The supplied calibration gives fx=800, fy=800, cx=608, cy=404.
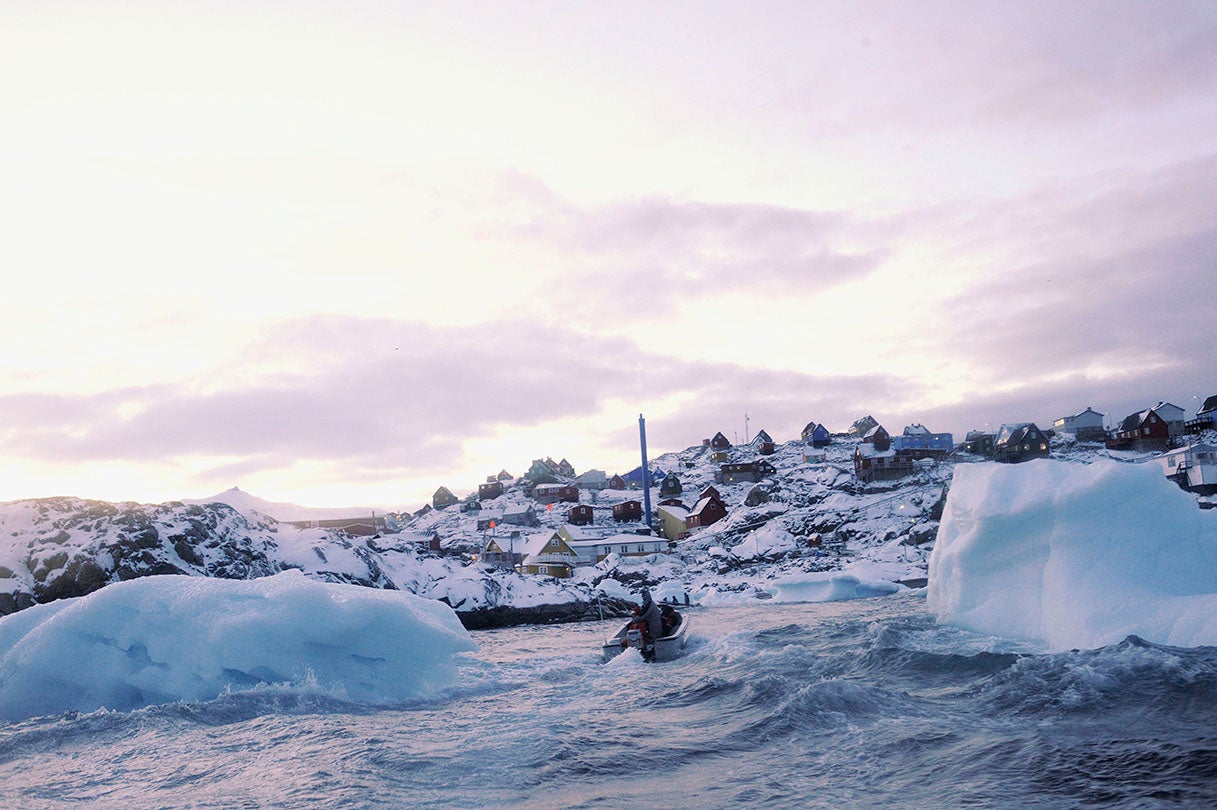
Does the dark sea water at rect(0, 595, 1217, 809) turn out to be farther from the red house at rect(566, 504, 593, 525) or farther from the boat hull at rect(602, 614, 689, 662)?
the red house at rect(566, 504, 593, 525)

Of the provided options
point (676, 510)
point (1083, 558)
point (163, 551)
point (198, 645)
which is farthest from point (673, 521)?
point (198, 645)

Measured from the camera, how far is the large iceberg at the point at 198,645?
14.8m

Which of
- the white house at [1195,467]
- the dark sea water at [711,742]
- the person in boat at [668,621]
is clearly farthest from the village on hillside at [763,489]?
the dark sea water at [711,742]

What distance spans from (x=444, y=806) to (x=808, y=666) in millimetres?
9553

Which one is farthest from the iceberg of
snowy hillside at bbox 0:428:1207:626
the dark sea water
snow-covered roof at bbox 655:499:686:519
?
snow-covered roof at bbox 655:499:686:519

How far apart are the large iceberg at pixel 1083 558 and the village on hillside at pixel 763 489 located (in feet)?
126

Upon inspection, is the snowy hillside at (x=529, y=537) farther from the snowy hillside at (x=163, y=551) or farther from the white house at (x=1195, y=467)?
the white house at (x=1195, y=467)

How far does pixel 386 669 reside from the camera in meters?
16.5

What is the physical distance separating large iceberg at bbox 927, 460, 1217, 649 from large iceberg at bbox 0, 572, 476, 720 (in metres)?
12.8

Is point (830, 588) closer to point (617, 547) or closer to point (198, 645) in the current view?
point (617, 547)

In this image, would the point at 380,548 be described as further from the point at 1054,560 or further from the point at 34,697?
the point at 1054,560

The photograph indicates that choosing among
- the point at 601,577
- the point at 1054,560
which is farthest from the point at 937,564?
the point at 601,577

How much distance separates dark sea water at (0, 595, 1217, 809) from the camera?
313 inches

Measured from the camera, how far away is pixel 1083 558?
16125 mm
